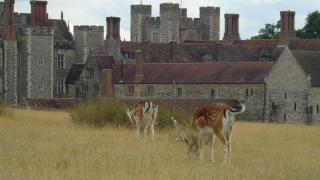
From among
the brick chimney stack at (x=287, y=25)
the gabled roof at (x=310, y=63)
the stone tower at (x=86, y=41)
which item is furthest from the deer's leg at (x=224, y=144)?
the brick chimney stack at (x=287, y=25)

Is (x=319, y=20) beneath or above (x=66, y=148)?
above

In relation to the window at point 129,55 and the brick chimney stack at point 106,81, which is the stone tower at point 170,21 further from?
the brick chimney stack at point 106,81

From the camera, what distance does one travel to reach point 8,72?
80.8 metres

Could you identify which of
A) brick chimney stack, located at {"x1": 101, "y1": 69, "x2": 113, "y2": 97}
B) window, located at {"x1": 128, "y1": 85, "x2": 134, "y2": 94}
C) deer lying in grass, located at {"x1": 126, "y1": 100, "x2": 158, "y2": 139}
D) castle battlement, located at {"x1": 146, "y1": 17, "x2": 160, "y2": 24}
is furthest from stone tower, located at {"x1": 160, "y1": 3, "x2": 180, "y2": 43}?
deer lying in grass, located at {"x1": 126, "y1": 100, "x2": 158, "y2": 139}

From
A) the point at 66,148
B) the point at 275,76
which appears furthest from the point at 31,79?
the point at 66,148

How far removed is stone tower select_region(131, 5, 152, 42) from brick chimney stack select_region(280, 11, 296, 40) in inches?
1188

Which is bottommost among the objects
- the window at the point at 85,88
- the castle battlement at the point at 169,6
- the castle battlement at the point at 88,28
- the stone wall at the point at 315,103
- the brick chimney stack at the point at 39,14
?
the stone wall at the point at 315,103

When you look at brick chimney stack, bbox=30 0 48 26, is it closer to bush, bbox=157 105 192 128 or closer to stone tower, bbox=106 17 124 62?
stone tower, bbox=106 17 124 62

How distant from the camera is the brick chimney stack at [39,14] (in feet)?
276

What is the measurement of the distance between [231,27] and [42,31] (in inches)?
915

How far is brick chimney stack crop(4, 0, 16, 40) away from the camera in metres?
79.6

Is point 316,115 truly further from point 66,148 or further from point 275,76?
point 66,148

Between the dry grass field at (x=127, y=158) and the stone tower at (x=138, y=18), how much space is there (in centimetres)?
8714

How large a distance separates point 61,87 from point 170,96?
42.0 feet
